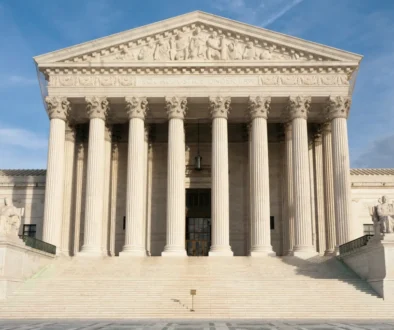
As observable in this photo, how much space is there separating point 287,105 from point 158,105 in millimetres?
10681

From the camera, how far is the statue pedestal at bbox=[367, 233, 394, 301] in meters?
28.3

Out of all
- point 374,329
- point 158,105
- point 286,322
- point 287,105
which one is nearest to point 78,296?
point 286,322

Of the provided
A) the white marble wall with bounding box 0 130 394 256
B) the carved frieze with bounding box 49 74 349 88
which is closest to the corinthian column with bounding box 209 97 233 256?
the carved frieze with bounding box 49 74 349 88

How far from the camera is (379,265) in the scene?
29.4 meters

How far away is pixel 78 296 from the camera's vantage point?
1143 inches

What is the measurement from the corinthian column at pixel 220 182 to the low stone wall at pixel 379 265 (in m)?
11.1

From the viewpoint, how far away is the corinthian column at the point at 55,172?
132 ft

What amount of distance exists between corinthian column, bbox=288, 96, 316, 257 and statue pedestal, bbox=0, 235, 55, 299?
19.0 m

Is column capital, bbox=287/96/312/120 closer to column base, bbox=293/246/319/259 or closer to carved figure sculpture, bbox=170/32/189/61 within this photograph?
carved figure sculpture, bbox=170/32/189/61

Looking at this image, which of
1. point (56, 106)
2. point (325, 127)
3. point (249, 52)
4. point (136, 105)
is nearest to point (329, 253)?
point (325, 127)

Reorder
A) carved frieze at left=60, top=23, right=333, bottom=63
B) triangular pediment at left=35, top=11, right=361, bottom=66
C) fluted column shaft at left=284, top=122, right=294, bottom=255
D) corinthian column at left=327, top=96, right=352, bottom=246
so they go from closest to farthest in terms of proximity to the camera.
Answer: corinthian column at left=327, top=96, right=352, bottom=246 < triangular pediment at left=35, top=11, right=361, bottom=66 < carved frieze at left=60, top=23, right=333, bottom=63 < fluted column shaft at left=284, top=122, right=294, bottom=255

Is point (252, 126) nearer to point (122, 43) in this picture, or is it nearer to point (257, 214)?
point (257, 214)

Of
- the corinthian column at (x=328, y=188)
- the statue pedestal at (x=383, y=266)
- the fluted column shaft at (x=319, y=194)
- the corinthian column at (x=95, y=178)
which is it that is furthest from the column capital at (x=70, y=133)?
the statue pedestal at (x=383, y=266)

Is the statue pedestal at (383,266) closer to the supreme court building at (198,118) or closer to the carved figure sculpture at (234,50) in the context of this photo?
the supreme court building at (198,118)
